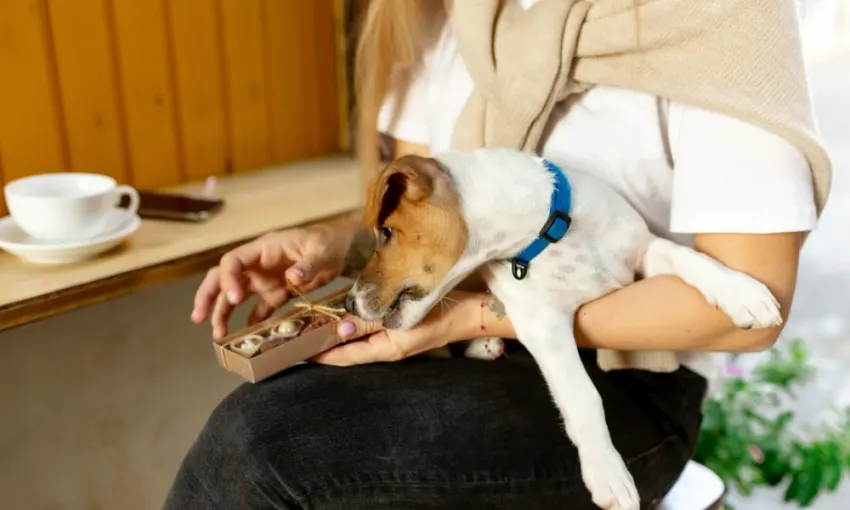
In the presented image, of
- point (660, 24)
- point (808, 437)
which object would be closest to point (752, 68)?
point (660, 24)

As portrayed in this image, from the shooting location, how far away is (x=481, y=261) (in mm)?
740

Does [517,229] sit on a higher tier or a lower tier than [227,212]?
higher

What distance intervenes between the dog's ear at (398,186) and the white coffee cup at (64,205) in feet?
1.52

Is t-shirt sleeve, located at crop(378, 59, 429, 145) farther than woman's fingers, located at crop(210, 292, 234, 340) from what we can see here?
Yes

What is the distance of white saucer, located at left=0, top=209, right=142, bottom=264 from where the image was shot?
0.98 metres

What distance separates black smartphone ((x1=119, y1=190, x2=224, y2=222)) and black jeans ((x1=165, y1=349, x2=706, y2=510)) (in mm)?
436

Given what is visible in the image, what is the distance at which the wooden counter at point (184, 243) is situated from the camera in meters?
0.97

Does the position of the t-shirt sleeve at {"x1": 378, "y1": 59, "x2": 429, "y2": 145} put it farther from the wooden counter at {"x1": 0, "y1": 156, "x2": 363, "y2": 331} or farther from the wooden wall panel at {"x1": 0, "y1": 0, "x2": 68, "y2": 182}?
the wooden wall panel at {"x1": 0, "y1": 0, "x2": 68, "y2": 182}

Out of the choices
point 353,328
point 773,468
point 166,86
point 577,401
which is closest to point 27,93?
point 166,86

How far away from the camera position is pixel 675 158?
81cm

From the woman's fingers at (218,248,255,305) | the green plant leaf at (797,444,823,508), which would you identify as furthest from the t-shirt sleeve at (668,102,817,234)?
the green plant leaf at (797,444,823,508)

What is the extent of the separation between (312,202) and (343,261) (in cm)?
31

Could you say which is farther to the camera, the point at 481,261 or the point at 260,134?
the point at 260,134

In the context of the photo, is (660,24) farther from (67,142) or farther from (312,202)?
(67,142)
